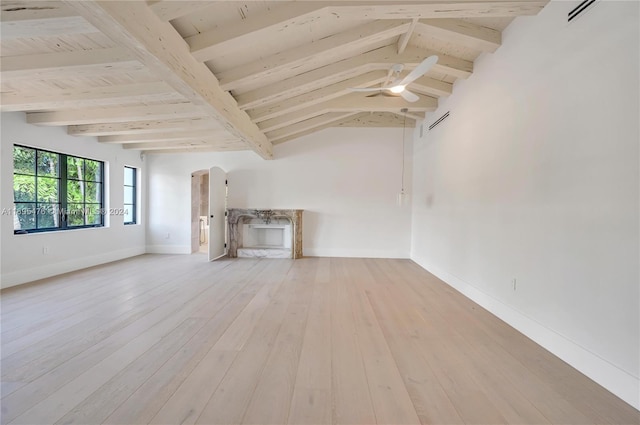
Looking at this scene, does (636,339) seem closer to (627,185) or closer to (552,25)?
(627,185)

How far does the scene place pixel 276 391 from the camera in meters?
1.61

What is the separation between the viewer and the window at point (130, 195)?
5711 millimetres

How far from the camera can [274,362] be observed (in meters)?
1.90

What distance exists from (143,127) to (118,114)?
0.67 m

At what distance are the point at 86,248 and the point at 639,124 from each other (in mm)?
6921

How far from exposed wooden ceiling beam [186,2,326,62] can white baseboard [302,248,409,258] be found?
4418mm

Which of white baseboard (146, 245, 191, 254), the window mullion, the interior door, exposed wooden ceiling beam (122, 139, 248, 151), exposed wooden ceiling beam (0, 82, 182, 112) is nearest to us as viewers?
exposed wooden ceiling beam (0, 82, 182, 112)

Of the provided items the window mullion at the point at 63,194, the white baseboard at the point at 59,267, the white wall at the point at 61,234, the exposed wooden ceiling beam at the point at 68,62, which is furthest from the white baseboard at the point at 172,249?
the exposed wooden ceiling beam at the point at 68,62

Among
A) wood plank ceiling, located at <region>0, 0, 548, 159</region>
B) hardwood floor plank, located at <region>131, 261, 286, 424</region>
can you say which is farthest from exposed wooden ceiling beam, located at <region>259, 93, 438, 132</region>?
hardwood floor plank, located at <region>131, 261, 286, 424</region>

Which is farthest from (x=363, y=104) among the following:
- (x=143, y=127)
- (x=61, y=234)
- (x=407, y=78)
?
(x=61, y=234)

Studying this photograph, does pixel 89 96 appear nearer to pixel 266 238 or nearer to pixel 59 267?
pixel 59 267

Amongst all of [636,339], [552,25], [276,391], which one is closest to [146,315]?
[276,391]

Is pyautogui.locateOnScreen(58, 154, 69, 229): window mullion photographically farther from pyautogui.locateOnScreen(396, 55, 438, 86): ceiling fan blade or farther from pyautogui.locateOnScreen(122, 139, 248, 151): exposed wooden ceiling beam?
pyautogui.locateOnScreen(396, 55, 438, 86): ceiling fan blade

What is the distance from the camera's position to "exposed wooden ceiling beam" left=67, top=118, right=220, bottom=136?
405cm
